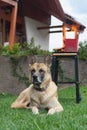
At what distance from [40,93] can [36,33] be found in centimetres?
1650

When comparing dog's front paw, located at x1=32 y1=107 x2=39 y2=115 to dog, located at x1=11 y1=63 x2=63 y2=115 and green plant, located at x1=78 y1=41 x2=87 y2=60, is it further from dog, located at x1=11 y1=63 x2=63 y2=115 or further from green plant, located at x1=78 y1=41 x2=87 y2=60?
green plant, located at x1=78 y1=41 x2=87 y2=60

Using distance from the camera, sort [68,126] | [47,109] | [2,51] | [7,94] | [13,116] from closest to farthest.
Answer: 1. [68,126]
2. [13,116]
3. [47,109]
4. [7,94]
5. [2,51]

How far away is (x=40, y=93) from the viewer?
836cm

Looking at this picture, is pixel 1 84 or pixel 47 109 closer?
pixel 47 109

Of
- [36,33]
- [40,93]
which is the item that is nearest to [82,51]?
[40,93]

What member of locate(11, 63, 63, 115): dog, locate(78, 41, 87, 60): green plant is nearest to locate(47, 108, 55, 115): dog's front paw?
locate(11, 63, 63, 115): dog

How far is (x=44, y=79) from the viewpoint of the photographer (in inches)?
335

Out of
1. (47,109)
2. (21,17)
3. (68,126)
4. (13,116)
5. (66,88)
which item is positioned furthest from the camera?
(21,17)

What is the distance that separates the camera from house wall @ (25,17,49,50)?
23.6m

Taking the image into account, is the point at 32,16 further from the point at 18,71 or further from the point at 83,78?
the point at 18,71

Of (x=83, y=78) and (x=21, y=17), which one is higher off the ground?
(x=21, y=17)

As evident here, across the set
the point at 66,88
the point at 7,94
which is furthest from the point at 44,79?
the point at 66,88

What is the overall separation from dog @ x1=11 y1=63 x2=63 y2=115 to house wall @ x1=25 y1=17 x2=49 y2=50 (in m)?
14.5

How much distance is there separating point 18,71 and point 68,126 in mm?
7306
